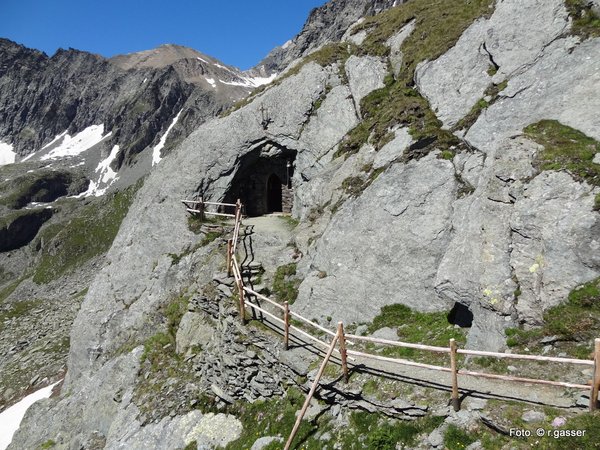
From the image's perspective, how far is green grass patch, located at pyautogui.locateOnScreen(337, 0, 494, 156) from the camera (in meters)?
20.2

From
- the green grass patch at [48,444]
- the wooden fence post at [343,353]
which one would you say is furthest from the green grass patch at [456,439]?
the green grass patch at [48,444]

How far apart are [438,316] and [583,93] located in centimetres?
1019

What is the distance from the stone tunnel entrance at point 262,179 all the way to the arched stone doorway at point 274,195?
9cm

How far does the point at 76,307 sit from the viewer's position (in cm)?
6738

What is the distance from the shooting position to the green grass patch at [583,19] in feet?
52.3

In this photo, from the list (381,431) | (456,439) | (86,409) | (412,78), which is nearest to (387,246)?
(381,431)

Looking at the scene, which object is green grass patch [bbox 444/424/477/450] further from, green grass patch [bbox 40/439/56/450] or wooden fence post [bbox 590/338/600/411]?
green grass patch [bbox 40/439/56/450]

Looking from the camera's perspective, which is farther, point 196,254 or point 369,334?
point 196,254

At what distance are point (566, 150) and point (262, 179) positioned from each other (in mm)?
23321

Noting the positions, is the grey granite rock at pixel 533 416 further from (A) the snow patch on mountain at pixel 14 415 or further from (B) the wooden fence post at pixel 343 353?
(A) the snow patch on mountain at pixel 14 415

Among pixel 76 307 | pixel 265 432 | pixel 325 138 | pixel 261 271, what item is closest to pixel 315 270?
pixel 261 271

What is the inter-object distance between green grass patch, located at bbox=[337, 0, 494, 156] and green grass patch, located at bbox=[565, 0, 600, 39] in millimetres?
5126

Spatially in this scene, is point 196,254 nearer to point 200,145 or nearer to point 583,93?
point 200,145

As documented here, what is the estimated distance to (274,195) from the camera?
1390 inches
